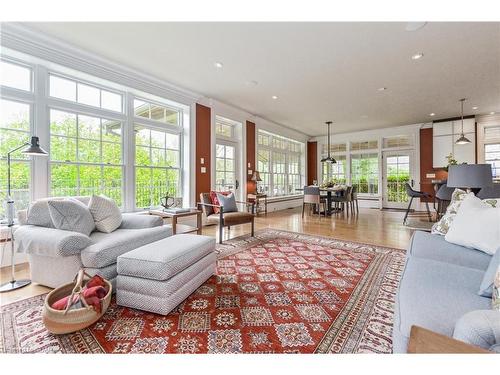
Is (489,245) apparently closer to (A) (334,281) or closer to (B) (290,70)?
(A) (334,281)

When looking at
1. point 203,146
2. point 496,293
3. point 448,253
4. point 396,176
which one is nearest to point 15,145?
point 203,146

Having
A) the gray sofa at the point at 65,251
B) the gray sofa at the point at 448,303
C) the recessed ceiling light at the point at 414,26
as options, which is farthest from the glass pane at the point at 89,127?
the recessed ceiling light at the point at 414,26

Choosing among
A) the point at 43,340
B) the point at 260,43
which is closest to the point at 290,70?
the point at 260,43

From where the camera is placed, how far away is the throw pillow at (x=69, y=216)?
88.4 inches

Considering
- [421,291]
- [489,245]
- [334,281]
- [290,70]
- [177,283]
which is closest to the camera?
[421,291]

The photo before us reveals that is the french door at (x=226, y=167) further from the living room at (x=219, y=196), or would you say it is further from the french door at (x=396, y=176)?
the french door at (x=396, y=176)

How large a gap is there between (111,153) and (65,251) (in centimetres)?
235

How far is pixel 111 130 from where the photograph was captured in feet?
12.7

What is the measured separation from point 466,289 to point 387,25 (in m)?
2.90

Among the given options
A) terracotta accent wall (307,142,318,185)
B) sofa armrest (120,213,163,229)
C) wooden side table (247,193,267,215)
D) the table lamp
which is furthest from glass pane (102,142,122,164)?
terracotta accent wall (307,142,318,185)

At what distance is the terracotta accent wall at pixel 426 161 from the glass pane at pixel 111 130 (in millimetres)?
8455

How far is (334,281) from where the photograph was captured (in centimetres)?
235

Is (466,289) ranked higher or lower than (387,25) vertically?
lower
